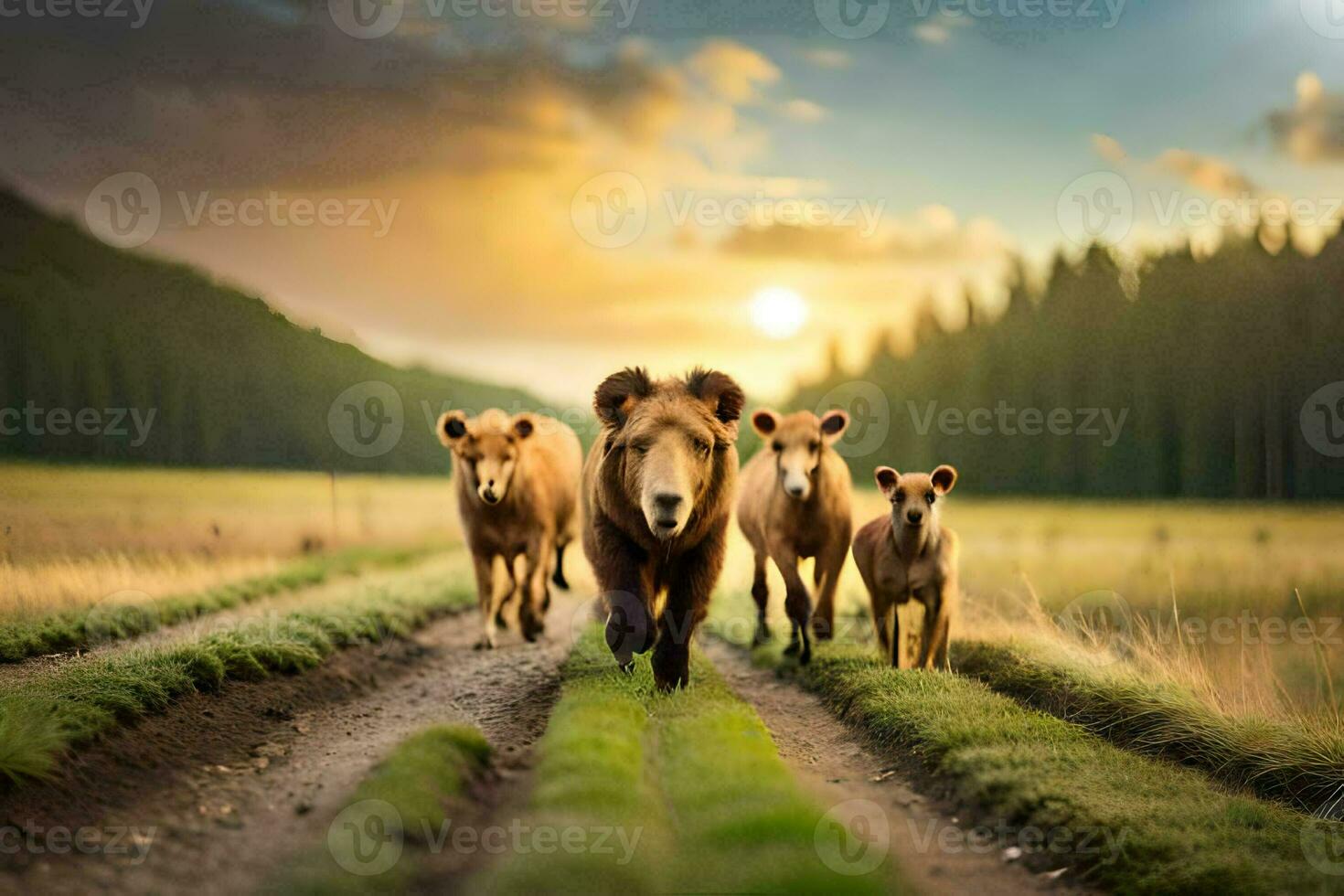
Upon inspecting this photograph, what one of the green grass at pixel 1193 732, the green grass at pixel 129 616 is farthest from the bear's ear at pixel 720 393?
the green grass at pixel 129 616

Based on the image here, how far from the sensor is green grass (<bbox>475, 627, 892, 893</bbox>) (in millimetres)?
5121

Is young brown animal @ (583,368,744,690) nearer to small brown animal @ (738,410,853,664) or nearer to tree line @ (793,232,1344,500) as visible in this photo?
small brown animal @ (738,410,853,664)

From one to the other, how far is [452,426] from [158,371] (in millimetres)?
22231

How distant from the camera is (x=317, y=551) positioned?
78.0 feet

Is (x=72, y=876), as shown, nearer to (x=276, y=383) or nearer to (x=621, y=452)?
(x=621, y=452)

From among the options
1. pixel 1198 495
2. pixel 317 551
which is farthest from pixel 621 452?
pixel 1198 495

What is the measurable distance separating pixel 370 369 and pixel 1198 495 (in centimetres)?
2995

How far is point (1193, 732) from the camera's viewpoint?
27.8 feet

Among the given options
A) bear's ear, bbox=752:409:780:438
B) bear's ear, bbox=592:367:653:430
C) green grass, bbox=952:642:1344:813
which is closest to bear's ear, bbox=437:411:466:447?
bear's ear, bbox=752:409:780:438

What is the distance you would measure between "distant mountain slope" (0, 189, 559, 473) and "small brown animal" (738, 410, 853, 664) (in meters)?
9.72

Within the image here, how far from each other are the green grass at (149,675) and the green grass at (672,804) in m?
3.48

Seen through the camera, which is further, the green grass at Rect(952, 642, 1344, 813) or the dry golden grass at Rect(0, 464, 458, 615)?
the dry golden grass at Rect(0, 464, 458, 615)

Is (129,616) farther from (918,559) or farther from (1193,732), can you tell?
(1193,732)

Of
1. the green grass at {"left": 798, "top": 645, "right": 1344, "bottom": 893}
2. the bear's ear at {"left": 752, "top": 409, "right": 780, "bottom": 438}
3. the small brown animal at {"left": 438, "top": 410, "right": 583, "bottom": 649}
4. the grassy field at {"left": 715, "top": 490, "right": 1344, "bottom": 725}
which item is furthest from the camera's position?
the small brown animal at {"left": 438, "top": 410, "right": 583, "bottom": 649}
